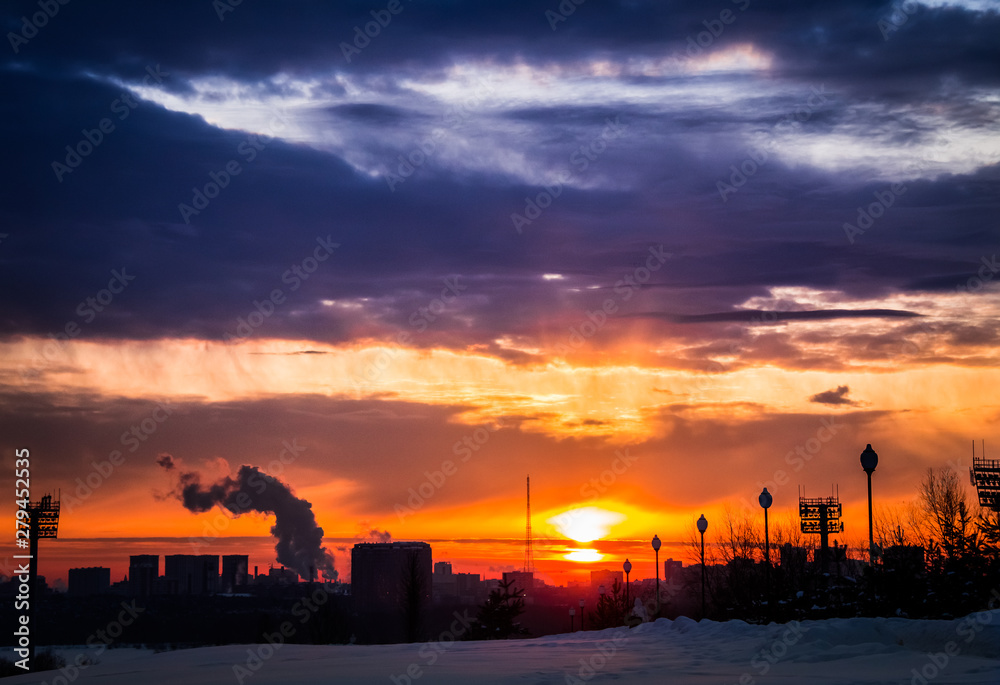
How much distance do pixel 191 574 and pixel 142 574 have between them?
9751 millimetres

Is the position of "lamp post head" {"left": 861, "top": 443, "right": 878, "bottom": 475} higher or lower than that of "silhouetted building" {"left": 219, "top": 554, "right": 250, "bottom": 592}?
higher

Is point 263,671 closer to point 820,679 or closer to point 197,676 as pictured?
point 197,676

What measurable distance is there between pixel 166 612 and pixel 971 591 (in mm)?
122220

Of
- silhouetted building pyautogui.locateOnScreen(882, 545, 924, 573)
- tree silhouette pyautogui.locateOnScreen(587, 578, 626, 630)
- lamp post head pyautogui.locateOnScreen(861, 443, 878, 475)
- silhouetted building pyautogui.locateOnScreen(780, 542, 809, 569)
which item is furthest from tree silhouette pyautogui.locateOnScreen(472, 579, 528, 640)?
lamp post head pyautogui.locateOnScreen(861, 443, 878, 475)

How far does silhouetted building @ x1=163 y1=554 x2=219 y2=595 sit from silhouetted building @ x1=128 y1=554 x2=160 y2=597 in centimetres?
280

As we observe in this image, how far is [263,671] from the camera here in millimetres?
15344

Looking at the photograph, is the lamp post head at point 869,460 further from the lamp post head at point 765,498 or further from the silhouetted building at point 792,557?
the silhouetted building at point 792,557

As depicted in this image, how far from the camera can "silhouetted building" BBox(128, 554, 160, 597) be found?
6083 inches

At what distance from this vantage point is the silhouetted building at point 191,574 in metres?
160

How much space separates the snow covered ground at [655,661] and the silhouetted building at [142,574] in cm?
14738

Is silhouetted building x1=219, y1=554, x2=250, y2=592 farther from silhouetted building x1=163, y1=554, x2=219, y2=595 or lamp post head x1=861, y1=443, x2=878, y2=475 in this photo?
lamp post head x1=861, y1=443, x2=878, y2=475

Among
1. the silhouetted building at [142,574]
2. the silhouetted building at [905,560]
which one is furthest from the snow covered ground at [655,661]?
the silhouetted building at [142,574]

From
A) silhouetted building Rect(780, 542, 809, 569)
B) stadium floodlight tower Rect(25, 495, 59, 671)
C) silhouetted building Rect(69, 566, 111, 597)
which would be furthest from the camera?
silhouetted building Rect(69, 566, 111, 597)

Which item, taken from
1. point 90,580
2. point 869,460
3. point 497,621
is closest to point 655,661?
point 869,460
